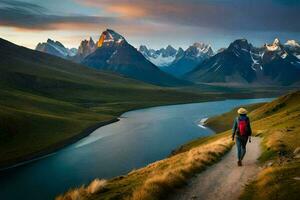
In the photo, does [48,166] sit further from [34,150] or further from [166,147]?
[166,147]

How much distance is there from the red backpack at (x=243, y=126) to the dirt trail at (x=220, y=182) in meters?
2.41

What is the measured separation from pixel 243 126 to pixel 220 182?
224 inches

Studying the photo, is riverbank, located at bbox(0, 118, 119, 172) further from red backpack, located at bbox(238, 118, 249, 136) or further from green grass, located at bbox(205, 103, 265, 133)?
red backpack, located at bbox(238, 118, 249, 136)

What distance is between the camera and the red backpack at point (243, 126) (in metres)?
27.6

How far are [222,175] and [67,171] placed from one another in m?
67.8

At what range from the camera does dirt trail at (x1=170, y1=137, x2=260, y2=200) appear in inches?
799

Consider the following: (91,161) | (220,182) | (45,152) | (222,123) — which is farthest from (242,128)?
(222,123)

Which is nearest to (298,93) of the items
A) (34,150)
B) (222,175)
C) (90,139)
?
(90,139)

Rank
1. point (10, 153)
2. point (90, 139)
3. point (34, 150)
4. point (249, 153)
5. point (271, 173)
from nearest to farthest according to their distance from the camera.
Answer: point (271, 173) < point (249, 153) < point (10, 153) < point (34, 150) < point (90, 139)

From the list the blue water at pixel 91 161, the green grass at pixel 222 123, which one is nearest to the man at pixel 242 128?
the blue water at pixel 91 161

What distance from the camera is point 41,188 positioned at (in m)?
74.4

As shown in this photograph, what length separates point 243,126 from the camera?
2762 centimetres

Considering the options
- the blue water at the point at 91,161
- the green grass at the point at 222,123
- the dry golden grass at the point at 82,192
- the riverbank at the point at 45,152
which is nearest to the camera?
the dry golden grass at the point at 82,192

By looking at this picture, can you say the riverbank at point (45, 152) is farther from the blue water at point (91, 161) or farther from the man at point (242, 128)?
the man at point (242, 128)
